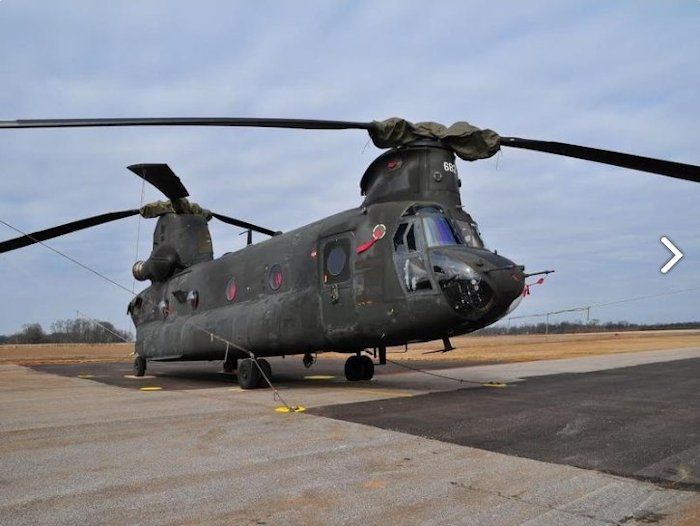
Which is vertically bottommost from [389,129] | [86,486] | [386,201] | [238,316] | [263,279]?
[86,486]

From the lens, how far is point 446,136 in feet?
42.1

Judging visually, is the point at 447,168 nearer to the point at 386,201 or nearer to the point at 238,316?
the point at 386,201

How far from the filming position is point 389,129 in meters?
12.4

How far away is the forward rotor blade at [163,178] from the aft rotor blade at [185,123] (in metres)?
7.77

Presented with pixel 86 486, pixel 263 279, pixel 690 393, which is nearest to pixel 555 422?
pixel 690 393

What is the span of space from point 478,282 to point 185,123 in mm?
6175

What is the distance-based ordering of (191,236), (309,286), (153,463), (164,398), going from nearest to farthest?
(153,463) < (164,398) < (309,286) < (191,236)

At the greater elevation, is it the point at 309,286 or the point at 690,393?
the point at 309,286

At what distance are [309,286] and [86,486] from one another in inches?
351

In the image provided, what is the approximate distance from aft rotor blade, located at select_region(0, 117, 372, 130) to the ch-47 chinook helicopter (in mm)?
18

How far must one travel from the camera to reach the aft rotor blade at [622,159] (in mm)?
9227

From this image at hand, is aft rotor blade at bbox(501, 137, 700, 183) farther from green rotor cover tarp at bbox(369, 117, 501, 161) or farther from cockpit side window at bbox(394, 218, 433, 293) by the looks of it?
cockpit side window at bbox(394, 218, 433, 293)

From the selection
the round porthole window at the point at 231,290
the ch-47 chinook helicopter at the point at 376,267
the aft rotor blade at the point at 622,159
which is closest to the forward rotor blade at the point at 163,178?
the ch-47 chinook helicopter at the point at 376,267

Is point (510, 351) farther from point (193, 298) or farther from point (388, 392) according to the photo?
point (388, 392)
